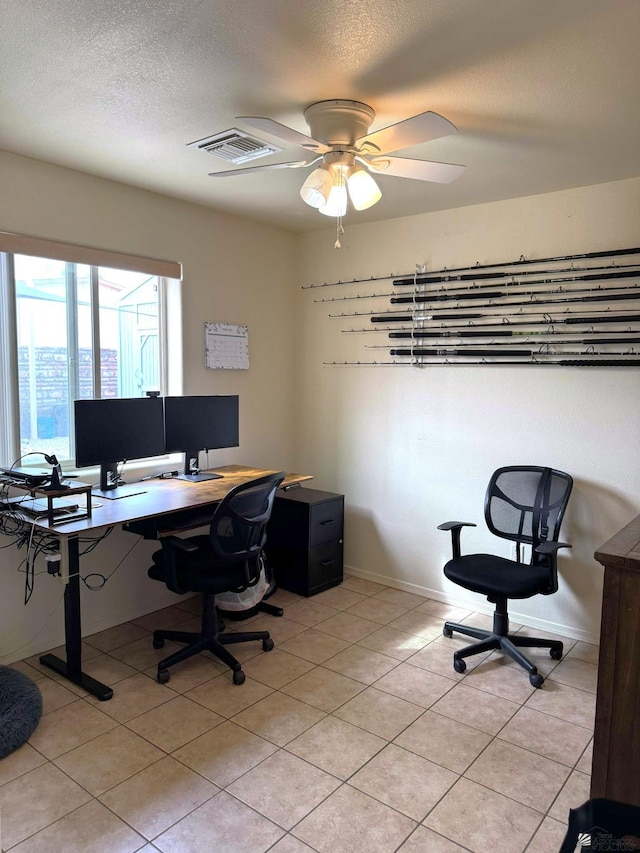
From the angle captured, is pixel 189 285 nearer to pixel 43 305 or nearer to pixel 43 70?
pixel 43 305

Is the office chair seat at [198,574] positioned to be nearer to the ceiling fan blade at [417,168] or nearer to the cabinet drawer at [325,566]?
the cabinet drawer at [325,566]

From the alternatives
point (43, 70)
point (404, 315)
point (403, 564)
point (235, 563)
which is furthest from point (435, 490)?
point (43, 70)

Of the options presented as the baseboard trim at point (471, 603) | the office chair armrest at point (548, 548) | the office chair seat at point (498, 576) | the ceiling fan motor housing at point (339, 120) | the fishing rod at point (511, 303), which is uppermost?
the ceiling fan motor housing at point (339, 120)

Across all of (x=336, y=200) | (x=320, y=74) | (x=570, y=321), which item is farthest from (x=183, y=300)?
(x=570, y=321)

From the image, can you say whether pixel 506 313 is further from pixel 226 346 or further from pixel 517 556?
pixel 226 346

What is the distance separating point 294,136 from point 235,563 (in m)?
1.90

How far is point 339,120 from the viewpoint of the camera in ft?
7.33

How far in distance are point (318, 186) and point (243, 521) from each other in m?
1.49

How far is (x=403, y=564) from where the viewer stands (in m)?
4.04

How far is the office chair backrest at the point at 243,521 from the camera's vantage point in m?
2.69

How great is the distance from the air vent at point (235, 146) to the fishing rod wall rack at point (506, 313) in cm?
153

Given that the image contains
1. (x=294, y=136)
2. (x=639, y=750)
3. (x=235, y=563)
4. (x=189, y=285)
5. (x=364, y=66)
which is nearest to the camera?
(x=639, y=750)

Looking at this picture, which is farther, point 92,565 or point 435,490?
point 435,490

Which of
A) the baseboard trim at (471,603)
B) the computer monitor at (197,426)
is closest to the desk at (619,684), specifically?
the baseboard trim at (471,603)
